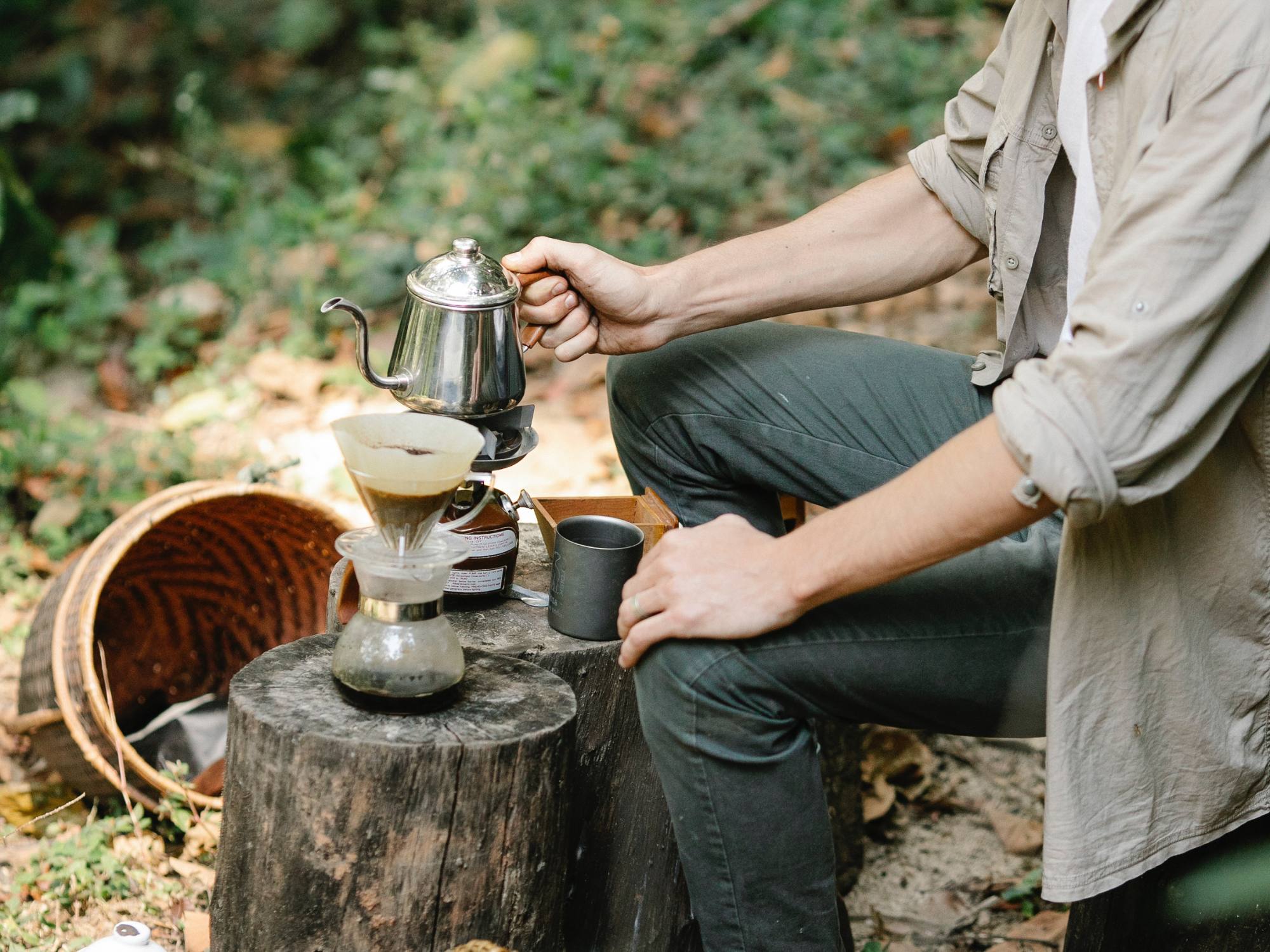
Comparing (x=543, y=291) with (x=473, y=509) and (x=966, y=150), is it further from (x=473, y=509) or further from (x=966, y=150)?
(x=966, y=150)

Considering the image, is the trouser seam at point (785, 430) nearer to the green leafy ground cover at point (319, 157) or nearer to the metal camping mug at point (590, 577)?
the metal camping mug at point (590, 577)

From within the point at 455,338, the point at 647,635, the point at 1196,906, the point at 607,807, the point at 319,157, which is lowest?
the point at 607,807

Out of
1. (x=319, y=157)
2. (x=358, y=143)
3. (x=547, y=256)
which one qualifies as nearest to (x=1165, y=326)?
(x=547, y=256)

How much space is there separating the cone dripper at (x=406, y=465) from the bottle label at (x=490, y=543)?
354 millimetres

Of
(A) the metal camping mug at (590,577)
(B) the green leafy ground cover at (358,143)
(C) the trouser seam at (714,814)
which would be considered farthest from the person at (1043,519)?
(B) the green leafy ground cover at (358,143)

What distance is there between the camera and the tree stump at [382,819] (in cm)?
177

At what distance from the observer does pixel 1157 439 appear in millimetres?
1446

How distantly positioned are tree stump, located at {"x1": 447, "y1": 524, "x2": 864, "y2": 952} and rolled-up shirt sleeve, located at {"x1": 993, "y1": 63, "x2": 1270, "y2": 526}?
0.94m

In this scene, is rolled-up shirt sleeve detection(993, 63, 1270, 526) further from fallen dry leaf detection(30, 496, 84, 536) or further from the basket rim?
fallen dry leaf detection(30, 496, 84, 536)

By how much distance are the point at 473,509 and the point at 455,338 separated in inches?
12.3

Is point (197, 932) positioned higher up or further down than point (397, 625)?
further down

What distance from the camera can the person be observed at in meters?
1.44

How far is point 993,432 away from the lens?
153 centimetres

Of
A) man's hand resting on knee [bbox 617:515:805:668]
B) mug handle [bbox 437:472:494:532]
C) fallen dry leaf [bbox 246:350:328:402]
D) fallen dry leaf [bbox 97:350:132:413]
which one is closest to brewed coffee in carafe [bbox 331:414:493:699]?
mug handle [bbox 437:472:494:532]
